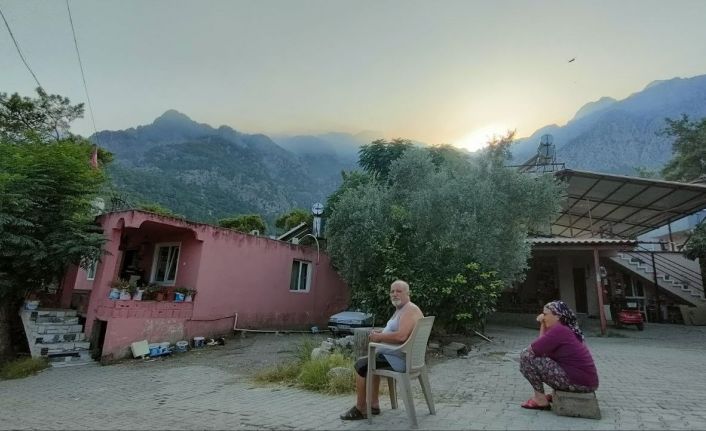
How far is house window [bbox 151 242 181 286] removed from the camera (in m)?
11.8

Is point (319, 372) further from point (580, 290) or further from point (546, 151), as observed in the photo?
point (546, 151)

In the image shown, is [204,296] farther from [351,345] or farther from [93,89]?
[93,89]

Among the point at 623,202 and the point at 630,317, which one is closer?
the point at 630,317

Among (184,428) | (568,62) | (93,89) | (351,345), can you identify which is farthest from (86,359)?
(568,62)

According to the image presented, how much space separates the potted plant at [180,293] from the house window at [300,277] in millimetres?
4365

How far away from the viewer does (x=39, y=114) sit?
1862 cm

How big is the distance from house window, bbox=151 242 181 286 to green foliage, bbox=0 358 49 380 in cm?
386

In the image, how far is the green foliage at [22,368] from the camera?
763 cm

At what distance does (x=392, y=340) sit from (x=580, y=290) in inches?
634

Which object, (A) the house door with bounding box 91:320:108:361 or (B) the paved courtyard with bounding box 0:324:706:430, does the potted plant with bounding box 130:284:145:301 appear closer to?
(A) the house door with bounding box 91:320:108:361

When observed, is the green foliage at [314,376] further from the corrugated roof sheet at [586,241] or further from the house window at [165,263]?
the corrugated roof sheet at [586,241]

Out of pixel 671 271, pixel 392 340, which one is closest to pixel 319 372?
pixel 392 340

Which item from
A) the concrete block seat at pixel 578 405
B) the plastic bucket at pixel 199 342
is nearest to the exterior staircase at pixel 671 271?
the concrete block seat at pixel 578 405

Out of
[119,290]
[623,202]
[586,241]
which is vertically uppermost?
[623,202]
